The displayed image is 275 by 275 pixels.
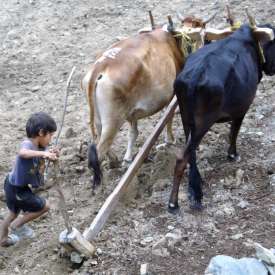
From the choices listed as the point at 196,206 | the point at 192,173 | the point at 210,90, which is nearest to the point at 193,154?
the point at 192,173

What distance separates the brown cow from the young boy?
0.83 m

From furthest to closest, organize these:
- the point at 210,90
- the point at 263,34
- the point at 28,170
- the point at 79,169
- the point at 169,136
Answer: the point at 169,136, the point at 79,169, the point at 263,34, the point at 210,90, the point at 28,170

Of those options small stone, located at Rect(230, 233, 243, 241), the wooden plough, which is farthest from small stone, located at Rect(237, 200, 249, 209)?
the wooden plough

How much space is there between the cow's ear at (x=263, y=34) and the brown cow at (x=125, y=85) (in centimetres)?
98

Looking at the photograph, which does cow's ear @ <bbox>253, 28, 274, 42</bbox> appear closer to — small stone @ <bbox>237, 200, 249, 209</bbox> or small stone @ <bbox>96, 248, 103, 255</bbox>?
small stone @ <bbox>237, 200, 249, 209</bbox>

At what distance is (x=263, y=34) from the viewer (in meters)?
6.25

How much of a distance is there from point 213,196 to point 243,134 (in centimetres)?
136

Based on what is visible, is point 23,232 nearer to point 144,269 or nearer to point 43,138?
point 43,138

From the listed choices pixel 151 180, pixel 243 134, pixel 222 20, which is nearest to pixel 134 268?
pixel 151 180

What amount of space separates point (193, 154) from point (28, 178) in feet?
5.12

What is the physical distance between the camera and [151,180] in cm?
639

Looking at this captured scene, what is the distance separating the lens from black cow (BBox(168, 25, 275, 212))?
5.50 meters

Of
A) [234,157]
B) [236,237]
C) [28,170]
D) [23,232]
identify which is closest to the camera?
[28,170]

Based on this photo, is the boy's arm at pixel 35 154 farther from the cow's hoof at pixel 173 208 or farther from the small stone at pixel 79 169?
the small stone at pixel 79 169
